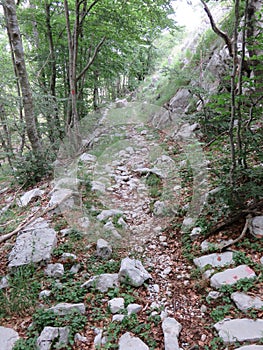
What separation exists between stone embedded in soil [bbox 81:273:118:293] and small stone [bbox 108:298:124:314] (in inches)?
7.8

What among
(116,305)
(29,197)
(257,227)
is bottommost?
(29,197)

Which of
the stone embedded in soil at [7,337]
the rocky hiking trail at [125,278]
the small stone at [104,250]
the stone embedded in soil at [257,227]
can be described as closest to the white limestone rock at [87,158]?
the rocky hiking trail at [125,278]

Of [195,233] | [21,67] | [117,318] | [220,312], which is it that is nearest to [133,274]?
[117,318]

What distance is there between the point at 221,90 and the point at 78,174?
4.67m

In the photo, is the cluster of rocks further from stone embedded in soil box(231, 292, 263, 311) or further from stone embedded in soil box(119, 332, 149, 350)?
stone embedded in soil box(119, 332, 149, 350)

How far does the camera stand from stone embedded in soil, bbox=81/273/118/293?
2816 mm

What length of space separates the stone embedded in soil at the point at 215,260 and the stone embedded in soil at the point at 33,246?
1919 mm

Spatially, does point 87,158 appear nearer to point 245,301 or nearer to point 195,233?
point 195,233

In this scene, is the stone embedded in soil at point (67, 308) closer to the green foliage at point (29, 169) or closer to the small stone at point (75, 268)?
the small stone at point (75, 268)

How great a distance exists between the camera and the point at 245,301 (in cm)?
236

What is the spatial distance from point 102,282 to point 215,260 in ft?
4.48

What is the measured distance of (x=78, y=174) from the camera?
18.7 feet

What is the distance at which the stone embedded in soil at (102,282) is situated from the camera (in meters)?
2.82

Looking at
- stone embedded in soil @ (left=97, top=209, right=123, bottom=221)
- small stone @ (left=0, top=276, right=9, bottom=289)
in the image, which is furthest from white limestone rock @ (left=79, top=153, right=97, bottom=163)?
small stone @ (left=0, top=276, right=9, bottom=289)
